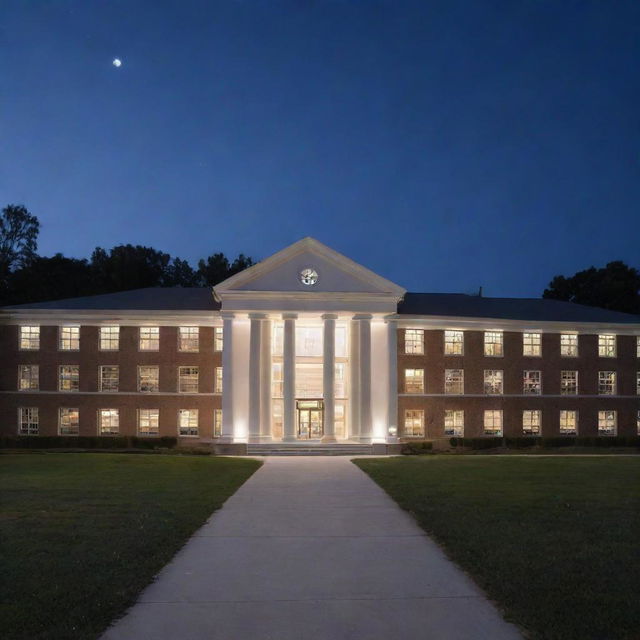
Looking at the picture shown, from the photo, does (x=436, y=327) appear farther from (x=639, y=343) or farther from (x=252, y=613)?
(x=252, y=613)

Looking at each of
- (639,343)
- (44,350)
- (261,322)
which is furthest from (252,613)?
(639,343)

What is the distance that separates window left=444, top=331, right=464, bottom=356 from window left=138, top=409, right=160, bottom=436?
63.9 ft

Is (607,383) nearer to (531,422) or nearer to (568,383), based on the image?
(568,383)

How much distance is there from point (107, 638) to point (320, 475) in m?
20.0

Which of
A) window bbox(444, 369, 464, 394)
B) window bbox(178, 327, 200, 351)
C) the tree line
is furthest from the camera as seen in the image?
the tree line

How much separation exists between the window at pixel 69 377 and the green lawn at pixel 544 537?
1024 inches

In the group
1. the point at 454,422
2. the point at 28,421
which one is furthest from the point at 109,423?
the point at 454,422

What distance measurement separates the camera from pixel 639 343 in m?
48.6

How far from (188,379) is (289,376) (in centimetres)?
771

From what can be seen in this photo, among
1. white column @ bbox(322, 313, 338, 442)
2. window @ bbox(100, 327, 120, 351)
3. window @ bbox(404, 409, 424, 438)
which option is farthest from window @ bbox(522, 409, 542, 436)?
window @ bbox(100, 327, 120, 351)

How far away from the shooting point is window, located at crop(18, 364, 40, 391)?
4547cm

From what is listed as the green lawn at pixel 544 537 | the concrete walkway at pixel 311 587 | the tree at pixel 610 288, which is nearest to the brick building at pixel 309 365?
the green lawn at pixel 544 537

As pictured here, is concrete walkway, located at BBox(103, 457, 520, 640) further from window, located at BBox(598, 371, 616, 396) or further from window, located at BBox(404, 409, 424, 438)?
window, located at BBox(598, 371, 616, 396)

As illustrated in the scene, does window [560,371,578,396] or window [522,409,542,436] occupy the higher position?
window [560,371,578,396]
